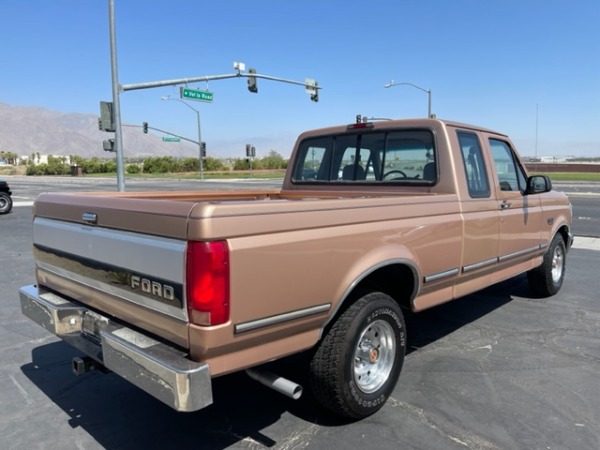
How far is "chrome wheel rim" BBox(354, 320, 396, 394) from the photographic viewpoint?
335 cm

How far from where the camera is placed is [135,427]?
10.7 feet

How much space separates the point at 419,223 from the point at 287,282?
1.35 m

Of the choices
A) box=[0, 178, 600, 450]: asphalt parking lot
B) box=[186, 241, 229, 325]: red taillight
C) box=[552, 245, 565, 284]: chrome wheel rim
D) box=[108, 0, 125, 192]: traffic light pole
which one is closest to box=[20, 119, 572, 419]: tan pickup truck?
box=[186, 241, 229, 325]: red taillight

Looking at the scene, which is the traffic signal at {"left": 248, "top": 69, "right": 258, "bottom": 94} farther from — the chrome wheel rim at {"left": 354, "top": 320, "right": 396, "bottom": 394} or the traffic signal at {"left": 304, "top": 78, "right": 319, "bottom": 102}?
the chrome wheel rim at {"left": 354, "top": 320, "right": 396, "bottom": 394}

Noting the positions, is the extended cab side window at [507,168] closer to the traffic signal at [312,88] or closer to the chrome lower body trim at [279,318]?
the chrome lower body trim at [279,318]

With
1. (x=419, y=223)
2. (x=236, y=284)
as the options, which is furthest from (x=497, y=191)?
(x=236, y=284)

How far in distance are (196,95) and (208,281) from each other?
24.9 metres

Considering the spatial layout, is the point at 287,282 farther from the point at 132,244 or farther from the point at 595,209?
the point at 595,209

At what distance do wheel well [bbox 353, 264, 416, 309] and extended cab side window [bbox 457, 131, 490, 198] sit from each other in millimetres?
1129

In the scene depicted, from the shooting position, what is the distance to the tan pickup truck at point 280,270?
2.46 m

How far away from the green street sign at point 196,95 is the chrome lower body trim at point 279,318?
23275mm

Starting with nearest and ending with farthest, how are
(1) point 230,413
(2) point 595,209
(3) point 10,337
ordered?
(1) point 230,413, (3) point 10,337, (2) point 595,209

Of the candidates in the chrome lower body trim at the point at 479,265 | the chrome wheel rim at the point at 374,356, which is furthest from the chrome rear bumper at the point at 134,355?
the chrome lower body trim at the point at 479,265

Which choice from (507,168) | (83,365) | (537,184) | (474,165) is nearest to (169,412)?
(83,365)
